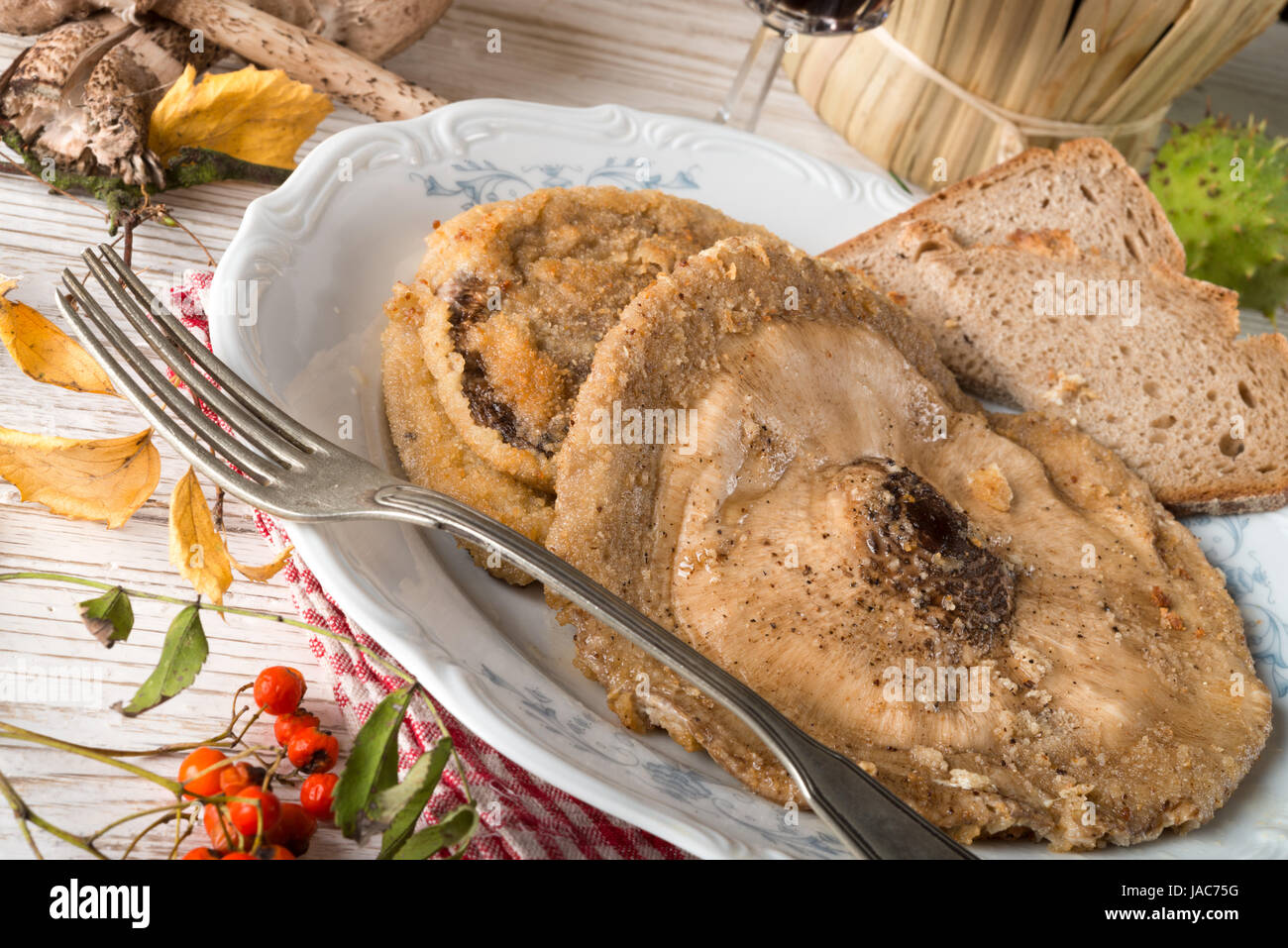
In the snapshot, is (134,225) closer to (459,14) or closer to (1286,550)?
(459,14)

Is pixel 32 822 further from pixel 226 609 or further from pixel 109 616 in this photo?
pixel 226 609

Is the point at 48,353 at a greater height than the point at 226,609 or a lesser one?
greater

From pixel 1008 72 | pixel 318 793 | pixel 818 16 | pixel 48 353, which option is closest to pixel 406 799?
pixel 318 793

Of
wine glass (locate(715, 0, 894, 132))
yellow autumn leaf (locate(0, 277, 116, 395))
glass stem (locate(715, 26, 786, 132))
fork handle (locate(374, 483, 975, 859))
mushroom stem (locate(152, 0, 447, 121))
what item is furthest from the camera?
glass stem (locate(715, 26, 786, 132))

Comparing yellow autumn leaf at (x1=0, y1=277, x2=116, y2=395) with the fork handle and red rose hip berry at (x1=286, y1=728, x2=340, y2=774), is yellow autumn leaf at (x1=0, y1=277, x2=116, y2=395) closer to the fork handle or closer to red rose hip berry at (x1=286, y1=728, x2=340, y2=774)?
the fork handle

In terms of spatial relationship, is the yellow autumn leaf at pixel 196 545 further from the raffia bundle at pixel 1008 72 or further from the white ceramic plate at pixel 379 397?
the raffia bundle at pixel 1008 72

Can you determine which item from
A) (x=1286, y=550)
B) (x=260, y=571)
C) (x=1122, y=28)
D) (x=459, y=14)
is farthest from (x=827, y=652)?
(x=459, y=14)

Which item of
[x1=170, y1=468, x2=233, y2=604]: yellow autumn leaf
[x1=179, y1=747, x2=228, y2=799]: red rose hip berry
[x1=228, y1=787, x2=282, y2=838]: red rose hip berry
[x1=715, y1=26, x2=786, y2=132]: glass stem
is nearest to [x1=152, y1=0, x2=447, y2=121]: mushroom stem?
[x1=715, y1=26, x2=786, y2=132]: glass stem

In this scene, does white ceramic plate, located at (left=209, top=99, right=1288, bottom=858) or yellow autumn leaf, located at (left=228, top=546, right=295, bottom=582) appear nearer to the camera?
white ceramic plate, located at (left=209, top=99, right=1288, bottom=858)
